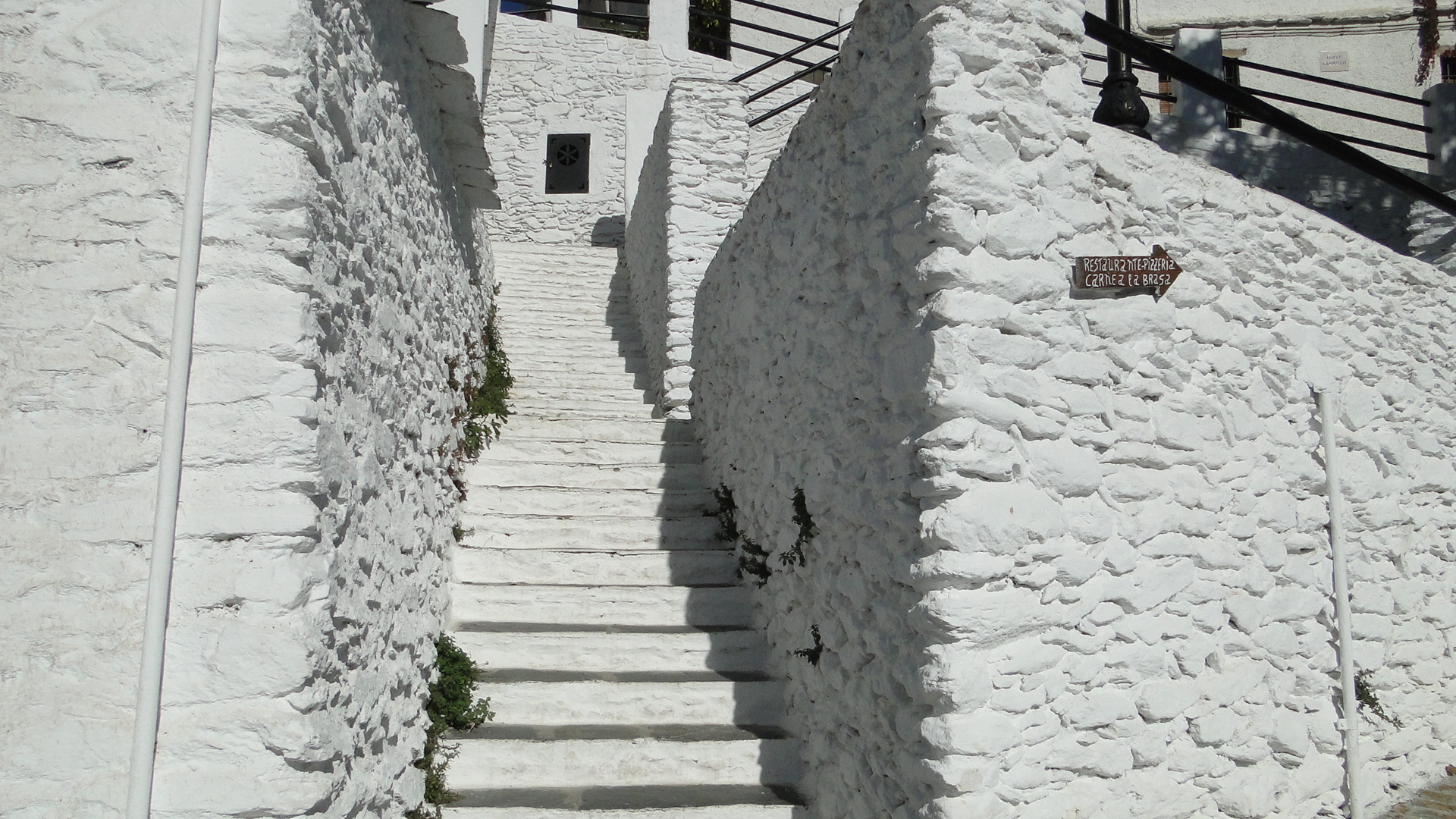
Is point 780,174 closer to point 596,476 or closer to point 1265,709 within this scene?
point 596,476

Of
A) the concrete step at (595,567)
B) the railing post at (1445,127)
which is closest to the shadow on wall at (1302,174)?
the railing post at (1445,127)

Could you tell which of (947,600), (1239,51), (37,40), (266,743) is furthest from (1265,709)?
(1239,51)

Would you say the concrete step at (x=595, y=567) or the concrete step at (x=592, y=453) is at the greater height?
the concrete step at (x=592, y=453)

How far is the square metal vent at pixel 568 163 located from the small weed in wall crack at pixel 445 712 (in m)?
9.60

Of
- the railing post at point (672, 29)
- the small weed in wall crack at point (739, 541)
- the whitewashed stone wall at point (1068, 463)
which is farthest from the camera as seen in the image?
the railing post at point (672, 29)

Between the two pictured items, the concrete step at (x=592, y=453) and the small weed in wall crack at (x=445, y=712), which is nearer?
the small weed in wall crack at (x=445, y=712)

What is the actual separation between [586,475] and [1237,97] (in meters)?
4.45

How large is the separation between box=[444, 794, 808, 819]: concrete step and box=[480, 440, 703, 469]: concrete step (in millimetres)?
2536

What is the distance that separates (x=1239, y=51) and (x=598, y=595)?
527 inches

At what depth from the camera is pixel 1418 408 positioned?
432 centimetres

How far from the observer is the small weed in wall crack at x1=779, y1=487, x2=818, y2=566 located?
158 inches

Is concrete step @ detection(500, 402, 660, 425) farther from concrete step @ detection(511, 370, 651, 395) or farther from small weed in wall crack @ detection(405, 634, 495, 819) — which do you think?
small weed in wall crack @ detection(405, 634, 495, 819)

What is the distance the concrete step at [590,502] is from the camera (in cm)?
532

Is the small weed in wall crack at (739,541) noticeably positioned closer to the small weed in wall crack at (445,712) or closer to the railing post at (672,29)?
the small weed in wall crack at (445,712)
